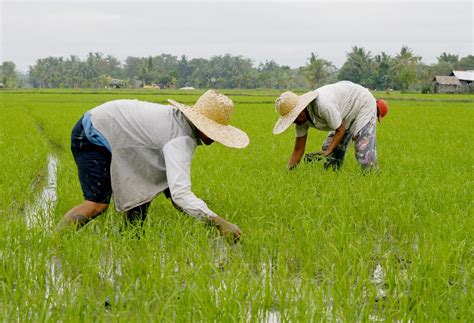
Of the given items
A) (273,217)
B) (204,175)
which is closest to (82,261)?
(273,217)

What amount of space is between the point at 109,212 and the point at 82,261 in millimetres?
735

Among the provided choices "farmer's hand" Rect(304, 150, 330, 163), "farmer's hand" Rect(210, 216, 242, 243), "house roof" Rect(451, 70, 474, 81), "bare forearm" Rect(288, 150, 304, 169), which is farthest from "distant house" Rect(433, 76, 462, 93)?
"farmer's hand" Rect(210, 216, 242, 243)

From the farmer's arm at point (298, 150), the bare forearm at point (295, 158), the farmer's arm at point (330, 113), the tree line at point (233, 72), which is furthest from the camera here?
the tree line at point (233, 72)

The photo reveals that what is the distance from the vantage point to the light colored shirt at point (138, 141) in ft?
8.70

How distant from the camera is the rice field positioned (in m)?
1.88

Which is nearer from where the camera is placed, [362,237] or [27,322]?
[27,322]

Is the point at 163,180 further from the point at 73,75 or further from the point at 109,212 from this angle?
the point at 73,75

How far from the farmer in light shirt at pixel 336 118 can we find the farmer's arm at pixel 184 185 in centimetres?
133

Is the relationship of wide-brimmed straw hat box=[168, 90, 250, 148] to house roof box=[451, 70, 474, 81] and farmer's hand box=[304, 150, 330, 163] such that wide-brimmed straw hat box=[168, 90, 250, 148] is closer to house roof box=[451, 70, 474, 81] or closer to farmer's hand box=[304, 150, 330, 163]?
farmer's hand box=[304, 150, 330, 163]

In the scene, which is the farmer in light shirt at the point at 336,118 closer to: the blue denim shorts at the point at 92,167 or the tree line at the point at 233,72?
the blue denim shorts at the point at 92,167

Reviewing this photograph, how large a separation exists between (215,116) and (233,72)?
203ft

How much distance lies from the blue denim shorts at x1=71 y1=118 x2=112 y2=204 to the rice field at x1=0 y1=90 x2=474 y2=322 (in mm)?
168

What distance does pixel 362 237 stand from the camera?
275 centimetres

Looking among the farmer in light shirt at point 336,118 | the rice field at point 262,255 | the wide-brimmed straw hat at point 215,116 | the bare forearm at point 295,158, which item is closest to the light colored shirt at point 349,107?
the farmer in light shirt at point 336,118
